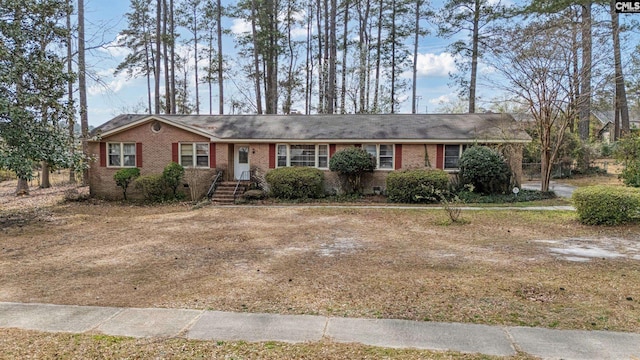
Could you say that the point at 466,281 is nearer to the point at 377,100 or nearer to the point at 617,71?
the point at 617,71

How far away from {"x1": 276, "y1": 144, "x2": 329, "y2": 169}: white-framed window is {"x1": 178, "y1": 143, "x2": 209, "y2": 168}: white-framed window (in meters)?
3.29

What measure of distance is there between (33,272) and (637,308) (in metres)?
9.08

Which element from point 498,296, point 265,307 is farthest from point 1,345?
point 498,296

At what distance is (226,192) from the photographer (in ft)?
54.4

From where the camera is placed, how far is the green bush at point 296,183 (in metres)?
16.1

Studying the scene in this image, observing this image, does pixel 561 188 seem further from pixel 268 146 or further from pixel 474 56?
pixel 268 146

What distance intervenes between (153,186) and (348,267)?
12.0 m

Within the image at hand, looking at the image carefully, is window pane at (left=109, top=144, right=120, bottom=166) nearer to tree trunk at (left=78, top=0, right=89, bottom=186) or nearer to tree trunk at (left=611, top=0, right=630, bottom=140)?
tree trunk at (left=78, top=0, right=89, bottom=186)

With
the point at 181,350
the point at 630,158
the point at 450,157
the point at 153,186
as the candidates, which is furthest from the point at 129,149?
the point at 630,158

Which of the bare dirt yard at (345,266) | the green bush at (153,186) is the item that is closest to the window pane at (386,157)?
the bare dirt yard at (345,266)

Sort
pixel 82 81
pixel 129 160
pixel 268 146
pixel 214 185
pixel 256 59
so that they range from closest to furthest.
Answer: pixel 214 185
pixel 129 160
pixel 268 146
pixel 82 81
pixel 256 59

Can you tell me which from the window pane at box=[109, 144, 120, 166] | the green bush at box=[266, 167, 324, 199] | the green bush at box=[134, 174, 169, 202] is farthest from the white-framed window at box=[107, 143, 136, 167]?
the green bush at box=[266, 167, 324, 199]

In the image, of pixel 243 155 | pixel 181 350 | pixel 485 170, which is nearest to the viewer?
pixel 181 350

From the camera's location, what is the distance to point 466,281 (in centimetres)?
587
